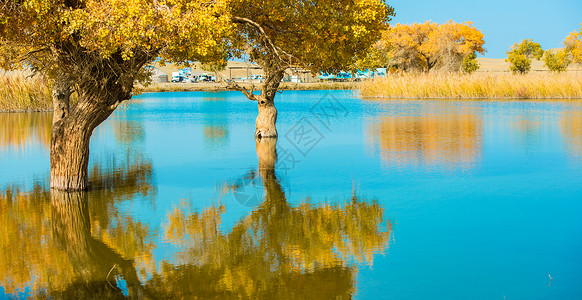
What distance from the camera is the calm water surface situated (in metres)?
7.04

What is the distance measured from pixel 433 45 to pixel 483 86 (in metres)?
22.0

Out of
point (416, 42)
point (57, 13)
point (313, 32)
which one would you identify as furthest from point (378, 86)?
point (57, 13)

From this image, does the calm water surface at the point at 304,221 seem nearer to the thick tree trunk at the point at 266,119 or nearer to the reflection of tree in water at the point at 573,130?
the reflection of tree in water at the point at 573,130

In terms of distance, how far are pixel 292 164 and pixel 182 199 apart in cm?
476

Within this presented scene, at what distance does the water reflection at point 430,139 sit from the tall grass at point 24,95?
1897 centimetres

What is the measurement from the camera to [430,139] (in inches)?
797

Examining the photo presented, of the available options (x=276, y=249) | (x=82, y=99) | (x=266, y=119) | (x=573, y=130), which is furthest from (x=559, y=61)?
(x=276, y=249)

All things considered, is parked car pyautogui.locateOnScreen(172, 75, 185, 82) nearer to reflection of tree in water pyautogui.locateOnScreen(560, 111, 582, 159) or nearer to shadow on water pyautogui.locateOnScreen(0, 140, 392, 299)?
reflection of tree in water pyautogui.locateOnScreen(560, 111, 582, 159)

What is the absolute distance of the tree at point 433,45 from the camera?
61188 millimetres

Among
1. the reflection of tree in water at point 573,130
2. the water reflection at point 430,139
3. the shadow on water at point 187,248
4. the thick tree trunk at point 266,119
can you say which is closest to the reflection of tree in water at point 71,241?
the shadow on water at point 187,248

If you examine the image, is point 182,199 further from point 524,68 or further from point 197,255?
point 524,68

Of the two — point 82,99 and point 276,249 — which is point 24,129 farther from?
point 276,249

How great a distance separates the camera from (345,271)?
7.37 m

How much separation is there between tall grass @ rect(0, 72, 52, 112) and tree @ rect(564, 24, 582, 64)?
150 ft
